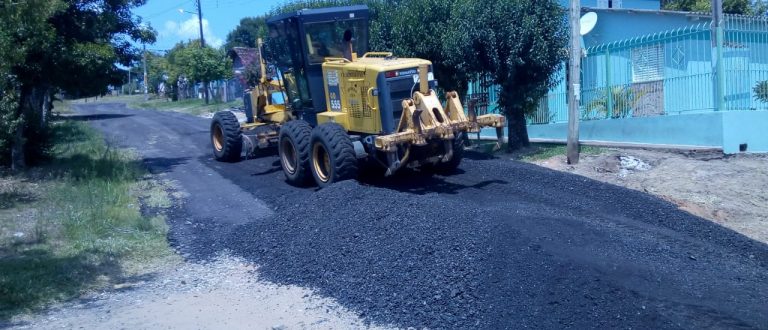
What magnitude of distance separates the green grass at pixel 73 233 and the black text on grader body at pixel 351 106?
2.66 metres

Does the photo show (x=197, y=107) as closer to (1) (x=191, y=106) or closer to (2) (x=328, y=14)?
(1) (x=191, y=106)

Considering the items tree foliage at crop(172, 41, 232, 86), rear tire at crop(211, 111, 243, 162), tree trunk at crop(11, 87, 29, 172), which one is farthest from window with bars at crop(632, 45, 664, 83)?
tree foliage at crop(172, 41, 232, 86)

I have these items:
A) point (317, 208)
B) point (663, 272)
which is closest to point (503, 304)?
point (663, 272)

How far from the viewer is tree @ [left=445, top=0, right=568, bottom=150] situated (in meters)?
15.3

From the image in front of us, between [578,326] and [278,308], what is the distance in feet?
9.17

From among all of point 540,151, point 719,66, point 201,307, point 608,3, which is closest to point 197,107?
point 608,3

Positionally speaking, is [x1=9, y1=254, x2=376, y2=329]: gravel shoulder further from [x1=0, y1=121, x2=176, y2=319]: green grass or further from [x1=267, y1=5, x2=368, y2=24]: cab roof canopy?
[x1=267, y1=5, x2=368, y2=24]: cab roof canopy

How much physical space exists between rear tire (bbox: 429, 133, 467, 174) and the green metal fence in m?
3.75

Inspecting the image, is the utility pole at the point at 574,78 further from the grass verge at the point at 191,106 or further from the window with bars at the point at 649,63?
the grass verge at the point at 191,106

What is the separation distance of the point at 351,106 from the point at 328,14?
177 cm

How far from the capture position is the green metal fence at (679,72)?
48.0 ft

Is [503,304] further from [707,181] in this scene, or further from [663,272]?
[707,181]

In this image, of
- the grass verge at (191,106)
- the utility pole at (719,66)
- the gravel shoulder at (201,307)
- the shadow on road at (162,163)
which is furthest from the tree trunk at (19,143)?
the grass verge at (191,106)

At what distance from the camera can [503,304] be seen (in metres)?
6.56
